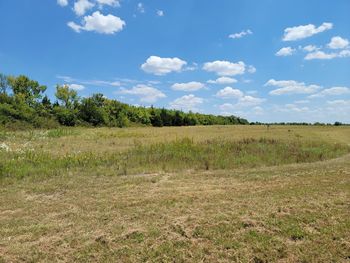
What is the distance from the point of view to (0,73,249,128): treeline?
53062 mm

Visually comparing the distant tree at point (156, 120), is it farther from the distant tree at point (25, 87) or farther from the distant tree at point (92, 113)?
the distant tree at point (25, 87)

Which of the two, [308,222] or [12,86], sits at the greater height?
[12,86]

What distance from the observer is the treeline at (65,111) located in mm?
53062

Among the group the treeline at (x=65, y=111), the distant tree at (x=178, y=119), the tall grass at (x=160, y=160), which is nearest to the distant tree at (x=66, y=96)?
the treeline at (x=65, y=111)

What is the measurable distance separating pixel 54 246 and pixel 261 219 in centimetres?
346

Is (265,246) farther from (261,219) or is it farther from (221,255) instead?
(261,219)

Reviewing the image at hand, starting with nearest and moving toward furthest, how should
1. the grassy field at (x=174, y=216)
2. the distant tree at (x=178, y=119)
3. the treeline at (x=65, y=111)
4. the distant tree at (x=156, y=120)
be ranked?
1. the grassy field at (x=174, y=216)
2. the treeline at (x=65, y=111)
3. the distant tree at (x=156, y=120)
4. the distant tree at (x=178, y=119)

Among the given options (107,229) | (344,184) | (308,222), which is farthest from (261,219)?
(344,184)

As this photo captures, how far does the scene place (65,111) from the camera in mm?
62594

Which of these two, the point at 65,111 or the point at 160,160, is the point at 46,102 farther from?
the point at 160,160

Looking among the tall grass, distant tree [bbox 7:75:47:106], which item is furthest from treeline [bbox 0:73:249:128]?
the tall grass

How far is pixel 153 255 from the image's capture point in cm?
471

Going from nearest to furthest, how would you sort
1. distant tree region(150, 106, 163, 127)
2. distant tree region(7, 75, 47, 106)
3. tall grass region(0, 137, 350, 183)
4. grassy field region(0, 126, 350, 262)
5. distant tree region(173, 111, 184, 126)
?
grassy field region(0, 126, 350, 262), tall grass region(0, 137, 350, 183), distant tree region(7, 75, 47, 106), distant tree region(150, 106, 163, 127), distant tree region(173, 111, 184, 126)

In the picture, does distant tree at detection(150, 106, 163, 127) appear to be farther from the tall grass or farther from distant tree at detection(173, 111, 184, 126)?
the tall grass
